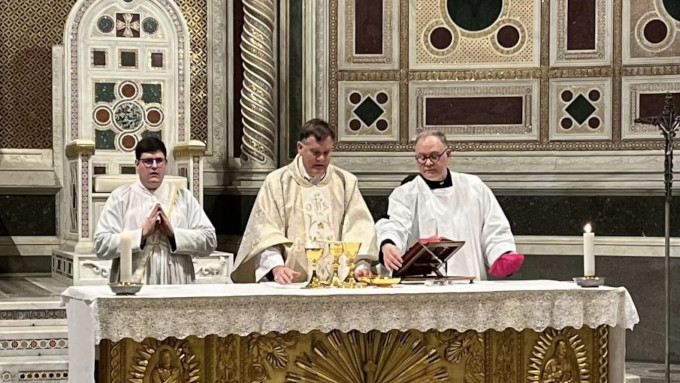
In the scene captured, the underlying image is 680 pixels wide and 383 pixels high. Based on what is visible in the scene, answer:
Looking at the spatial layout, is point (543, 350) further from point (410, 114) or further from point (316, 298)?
point (410, 114)

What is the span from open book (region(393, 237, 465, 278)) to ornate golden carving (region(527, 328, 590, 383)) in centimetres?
61

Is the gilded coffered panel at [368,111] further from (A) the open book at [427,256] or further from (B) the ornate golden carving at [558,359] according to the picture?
(B) the ornate golden carving at [558,359]

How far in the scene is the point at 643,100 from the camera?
11023mm

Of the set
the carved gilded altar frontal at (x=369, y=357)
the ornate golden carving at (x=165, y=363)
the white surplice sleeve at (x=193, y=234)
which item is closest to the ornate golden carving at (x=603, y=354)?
the carved gilded altar frontal at (x=369, y=357)

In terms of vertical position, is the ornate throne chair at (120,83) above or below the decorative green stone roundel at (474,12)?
below

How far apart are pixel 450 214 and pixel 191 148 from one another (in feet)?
15.0

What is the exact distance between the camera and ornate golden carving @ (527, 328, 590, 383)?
255 inches

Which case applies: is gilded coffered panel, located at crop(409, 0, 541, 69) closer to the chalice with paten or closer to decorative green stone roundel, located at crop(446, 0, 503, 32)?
decorative green stone roundel, located at crop(446, 0, 503, 32)

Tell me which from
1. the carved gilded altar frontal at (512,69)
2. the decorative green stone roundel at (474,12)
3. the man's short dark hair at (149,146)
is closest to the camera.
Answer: the man's short dark hair at (149,146)

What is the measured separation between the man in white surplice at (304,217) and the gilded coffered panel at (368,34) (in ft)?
14.9

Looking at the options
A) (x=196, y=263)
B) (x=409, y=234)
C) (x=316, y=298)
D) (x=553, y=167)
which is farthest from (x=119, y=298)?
(x=553, y=167)

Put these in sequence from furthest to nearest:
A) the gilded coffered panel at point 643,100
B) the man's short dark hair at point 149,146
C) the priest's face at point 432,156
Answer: the gilded coffered panel at point 643,100 < the priest's face at point 432,156 < the man's short dark hair at point 149,146

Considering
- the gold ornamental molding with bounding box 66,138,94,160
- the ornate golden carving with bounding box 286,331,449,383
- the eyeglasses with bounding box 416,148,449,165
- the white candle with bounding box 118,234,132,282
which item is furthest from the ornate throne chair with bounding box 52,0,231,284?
the white candle with bounding box 118,234,132,282

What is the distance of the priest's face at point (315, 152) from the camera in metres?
6.76
